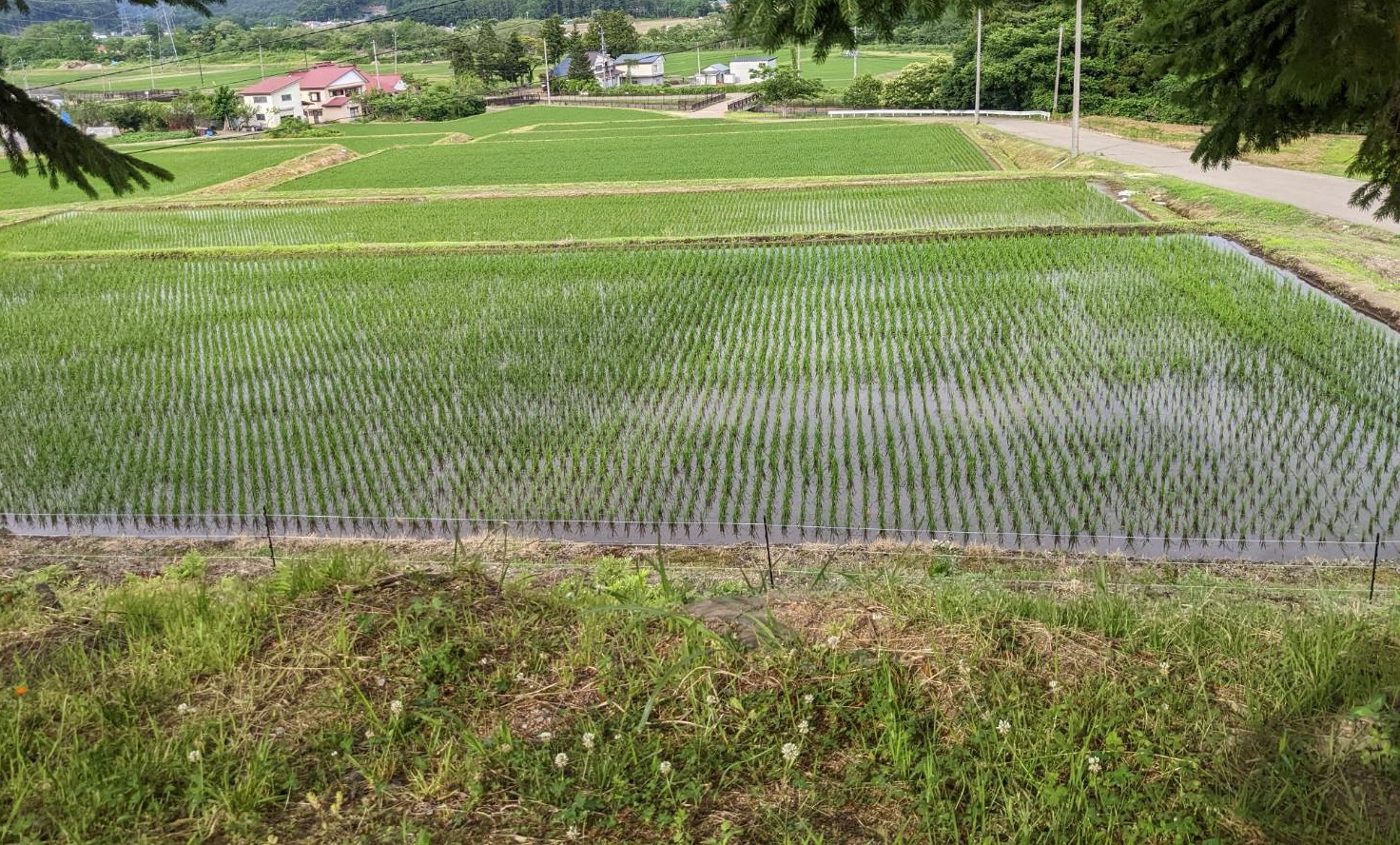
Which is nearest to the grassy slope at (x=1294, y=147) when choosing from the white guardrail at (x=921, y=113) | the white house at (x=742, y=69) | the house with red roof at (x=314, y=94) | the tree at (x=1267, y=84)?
the white guardrail at (x=921, y=113)

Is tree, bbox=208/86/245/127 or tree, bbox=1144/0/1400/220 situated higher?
tree, bbox=208/86/245/127

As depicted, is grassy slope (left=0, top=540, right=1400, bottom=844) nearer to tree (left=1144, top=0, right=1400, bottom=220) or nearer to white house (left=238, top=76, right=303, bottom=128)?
tree (left=1144, top=0, right=1400, bottom=220)

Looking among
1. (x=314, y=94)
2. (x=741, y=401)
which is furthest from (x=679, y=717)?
(x=314, y=94)

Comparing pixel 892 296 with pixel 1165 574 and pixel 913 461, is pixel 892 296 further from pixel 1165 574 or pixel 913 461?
pixel 1165 574

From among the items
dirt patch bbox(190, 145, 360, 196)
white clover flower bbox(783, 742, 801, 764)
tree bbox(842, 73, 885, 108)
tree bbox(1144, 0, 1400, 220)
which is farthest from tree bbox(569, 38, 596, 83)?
white clover flower bbox(783, 742, 801, 764)

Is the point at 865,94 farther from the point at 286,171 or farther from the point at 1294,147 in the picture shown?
the point at 286,171

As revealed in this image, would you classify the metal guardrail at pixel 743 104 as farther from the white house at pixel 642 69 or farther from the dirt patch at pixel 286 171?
the dirt patch at pixel 286 171

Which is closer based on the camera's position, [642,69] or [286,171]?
[286,171]
